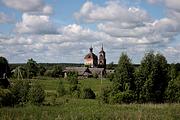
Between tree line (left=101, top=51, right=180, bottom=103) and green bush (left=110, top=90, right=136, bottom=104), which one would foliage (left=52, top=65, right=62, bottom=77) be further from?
green bush (left=110, top=90, right=136, bottom=104)

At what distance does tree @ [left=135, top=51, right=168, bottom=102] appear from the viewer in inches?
1506

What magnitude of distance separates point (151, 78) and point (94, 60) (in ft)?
391

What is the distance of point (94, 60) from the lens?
15738 cm

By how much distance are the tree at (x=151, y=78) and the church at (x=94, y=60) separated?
11560 cm

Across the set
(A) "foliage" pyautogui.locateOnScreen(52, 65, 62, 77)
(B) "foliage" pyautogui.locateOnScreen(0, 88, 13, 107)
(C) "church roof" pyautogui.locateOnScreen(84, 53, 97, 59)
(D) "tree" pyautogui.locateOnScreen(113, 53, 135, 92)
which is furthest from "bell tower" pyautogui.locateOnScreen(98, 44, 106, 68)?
(B) "foliage" pyautogui.locateOnScreen(0, 88, 13, 107)

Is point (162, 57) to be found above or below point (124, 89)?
above

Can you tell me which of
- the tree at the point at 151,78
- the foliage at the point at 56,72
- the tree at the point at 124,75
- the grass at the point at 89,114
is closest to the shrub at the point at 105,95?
the tree at the point at 124,75

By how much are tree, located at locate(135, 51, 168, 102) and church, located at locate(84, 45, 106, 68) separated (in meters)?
116

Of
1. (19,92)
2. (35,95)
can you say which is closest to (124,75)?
(35,95)

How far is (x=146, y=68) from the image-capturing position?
128 feet

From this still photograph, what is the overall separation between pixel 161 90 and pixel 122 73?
4.64 m

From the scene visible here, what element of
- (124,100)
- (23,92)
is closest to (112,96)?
(124,100)

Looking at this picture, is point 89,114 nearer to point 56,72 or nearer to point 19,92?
point 19,92

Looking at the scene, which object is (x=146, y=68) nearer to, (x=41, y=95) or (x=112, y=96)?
(x=112, y=96)
